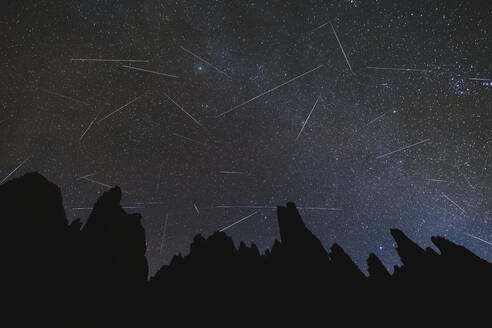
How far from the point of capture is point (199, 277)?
44.1 m

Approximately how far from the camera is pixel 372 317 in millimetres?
34344

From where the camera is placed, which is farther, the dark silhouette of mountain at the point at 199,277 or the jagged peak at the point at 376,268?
the jagged peak at the point at 376,268

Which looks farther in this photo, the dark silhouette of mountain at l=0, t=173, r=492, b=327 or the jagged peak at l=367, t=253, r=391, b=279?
the jagged peak at l=367, t=253, r=391, b=279

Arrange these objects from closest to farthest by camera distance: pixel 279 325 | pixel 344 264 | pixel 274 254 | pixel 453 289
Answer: pixel 279 325 < pixel 453 289 < pixel 344 264 < pixel 274 254

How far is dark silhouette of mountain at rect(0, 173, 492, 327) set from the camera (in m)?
24.5

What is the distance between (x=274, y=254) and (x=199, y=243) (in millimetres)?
19285

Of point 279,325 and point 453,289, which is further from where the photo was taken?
point 453,289

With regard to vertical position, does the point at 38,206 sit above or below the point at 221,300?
above

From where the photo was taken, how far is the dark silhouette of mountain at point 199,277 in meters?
24.5

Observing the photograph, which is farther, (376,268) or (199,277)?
(376,268)

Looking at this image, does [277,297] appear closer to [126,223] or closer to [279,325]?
[279,325]

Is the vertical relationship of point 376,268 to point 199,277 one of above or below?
below

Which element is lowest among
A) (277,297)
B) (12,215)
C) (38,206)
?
(277,297)

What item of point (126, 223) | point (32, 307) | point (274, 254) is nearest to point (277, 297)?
point (274, 254)
